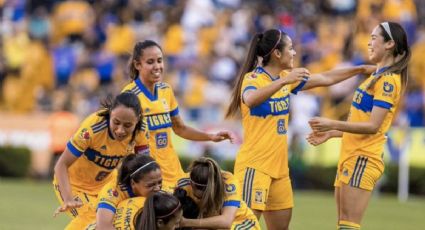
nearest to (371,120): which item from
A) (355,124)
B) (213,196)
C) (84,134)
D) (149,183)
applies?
(355,124)

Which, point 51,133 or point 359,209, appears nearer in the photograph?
point 359,209

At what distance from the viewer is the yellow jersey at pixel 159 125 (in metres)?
9.89

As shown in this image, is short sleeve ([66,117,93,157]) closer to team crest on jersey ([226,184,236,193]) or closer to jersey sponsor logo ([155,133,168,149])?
jersey sponsor logo ([155,133,168,149])

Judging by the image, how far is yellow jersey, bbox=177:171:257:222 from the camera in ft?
29.5

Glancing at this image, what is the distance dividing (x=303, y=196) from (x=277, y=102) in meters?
9.60

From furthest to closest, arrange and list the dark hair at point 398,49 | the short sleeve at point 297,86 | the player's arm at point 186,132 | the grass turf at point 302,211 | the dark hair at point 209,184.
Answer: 1. the grass turf at point 302,211
2. the player's arm at point 186,132
3. the short sleeve at point 297,86
4. the dark hair at point 398,49
5. the dark hair at point 209,184

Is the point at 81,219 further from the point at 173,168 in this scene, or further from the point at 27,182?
the point at 27,182

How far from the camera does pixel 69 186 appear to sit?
29.9 ft

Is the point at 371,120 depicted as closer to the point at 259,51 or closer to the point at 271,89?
the point at 271,89

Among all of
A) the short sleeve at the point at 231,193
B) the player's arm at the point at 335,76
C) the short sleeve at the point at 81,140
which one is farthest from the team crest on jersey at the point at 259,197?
the short sleeve at the point at 81,140

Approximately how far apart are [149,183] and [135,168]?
16cm

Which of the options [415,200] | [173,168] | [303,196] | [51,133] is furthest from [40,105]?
[173,168]

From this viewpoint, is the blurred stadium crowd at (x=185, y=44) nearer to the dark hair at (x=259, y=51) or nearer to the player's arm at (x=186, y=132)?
the player's arm at (x=186, y=132)

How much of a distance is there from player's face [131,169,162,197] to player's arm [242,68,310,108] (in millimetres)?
1117
